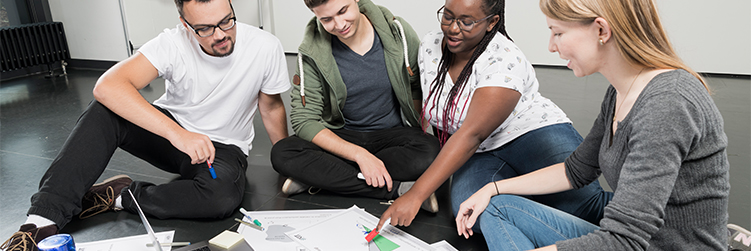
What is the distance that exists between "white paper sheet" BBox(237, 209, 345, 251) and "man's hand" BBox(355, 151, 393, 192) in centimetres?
17

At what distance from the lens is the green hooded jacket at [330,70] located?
1.91m

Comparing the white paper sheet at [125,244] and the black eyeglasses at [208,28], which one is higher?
the black eyeglasses at [208,28]

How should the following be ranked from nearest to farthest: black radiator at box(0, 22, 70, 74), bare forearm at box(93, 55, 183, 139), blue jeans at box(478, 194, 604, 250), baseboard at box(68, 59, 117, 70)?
blue jeans at box(478, 194, 604, 250), bare forearm at box(93, 55, 183, 139), black radiator at box(0, 22, 70, 74), baseboard at box(68, 59, 117, 70)

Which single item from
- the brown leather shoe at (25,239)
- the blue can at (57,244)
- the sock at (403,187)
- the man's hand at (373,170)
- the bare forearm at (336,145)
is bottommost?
the sock at (403,187)

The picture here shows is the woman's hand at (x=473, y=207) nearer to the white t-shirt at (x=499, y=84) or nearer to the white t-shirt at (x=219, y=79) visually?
the white t-shirt at (x=499, y=84)

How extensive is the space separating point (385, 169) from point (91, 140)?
1.01 metres

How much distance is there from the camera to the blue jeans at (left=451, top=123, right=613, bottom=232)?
159cm

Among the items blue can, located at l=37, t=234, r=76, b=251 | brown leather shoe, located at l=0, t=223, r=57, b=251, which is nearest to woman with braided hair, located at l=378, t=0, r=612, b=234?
blue can, located at l=37, t=234, r=76, b=251

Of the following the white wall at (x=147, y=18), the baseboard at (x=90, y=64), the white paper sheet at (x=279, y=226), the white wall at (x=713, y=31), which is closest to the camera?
the white paper sheet at (x=279, y=226)

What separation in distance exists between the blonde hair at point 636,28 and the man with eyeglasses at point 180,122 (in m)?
1.22

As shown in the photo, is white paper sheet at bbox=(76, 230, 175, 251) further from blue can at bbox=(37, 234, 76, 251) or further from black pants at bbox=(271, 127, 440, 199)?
black pants at bbox=(271, 127, 440, 199)

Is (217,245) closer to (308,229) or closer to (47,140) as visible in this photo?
(308,229)

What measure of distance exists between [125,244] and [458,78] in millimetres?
1208

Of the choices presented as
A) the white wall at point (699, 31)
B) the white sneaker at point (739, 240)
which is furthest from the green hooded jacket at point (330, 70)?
the white wall at point (699, 31)
